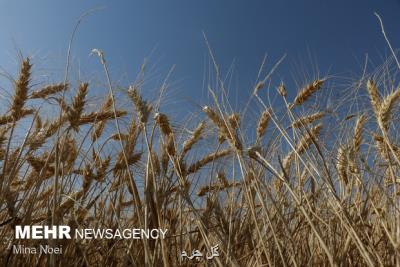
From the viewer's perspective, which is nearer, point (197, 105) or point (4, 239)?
point (4, 239)

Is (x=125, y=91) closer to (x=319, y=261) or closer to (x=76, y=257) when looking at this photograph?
(x=76, y=257)

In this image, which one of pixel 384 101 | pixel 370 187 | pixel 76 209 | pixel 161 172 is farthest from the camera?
pixel 370 187

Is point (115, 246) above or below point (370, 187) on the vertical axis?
below

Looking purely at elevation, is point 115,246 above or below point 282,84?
below

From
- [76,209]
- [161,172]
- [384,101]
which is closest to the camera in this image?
[384,101]

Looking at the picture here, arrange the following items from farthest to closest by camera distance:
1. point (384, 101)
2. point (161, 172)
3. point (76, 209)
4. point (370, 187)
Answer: point (370, 187)
point (76, 209)
point (161, 172)
point (384, 101)

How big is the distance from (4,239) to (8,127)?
2.25 feet

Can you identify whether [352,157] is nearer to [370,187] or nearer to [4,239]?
[370,187]

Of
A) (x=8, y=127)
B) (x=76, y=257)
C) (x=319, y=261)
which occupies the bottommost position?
(x=319, y=261)

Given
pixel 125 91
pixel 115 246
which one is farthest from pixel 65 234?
pixel 125 91

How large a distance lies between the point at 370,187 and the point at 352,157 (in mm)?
464

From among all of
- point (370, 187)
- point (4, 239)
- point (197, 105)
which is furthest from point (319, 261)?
point (4, 239)

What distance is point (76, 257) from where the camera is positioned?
2074 mm

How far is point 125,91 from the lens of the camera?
2143 millimetres
